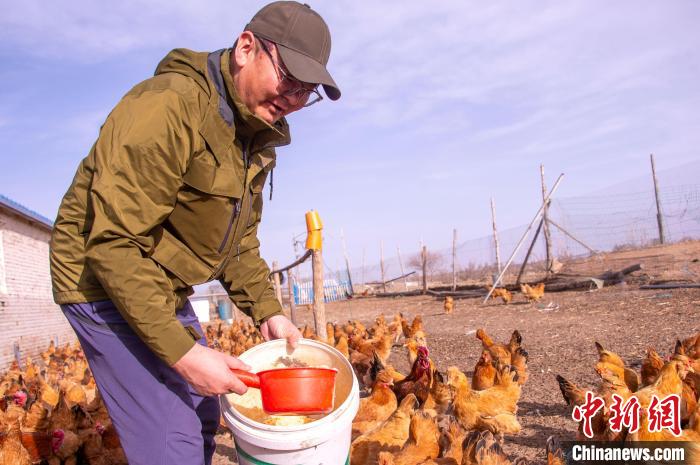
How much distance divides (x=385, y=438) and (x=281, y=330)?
4.47 ft

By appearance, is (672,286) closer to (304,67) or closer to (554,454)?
(554,454)

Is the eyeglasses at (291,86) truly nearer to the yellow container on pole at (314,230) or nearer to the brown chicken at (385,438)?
the brown chicken at (385,438)

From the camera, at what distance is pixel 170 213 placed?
6.16ft

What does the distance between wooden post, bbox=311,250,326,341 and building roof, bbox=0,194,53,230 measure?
7.60 meters

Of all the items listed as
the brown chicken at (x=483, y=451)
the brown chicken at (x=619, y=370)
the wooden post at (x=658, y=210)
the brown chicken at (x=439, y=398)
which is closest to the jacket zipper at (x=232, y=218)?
the brown chicken at (x=483, y=451)

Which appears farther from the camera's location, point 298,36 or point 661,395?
point 661,395

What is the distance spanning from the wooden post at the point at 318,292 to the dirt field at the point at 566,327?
4.24 ft

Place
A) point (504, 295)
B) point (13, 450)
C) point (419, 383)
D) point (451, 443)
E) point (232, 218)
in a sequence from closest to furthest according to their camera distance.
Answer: point (232, 218)
point (451, 443)
point (13, 450)
point (419, 383)
point (504, 295)

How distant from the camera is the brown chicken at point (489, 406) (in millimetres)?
3907

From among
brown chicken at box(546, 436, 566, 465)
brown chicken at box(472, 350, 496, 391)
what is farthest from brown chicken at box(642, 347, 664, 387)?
brown chicken at box(546, 436, 566, 465)

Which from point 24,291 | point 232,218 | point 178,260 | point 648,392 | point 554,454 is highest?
point 24,291

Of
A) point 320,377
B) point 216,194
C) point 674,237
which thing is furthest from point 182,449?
point 674,237

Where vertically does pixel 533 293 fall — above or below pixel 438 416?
above

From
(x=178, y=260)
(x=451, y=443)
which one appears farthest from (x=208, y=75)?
(x=451, y=443)
